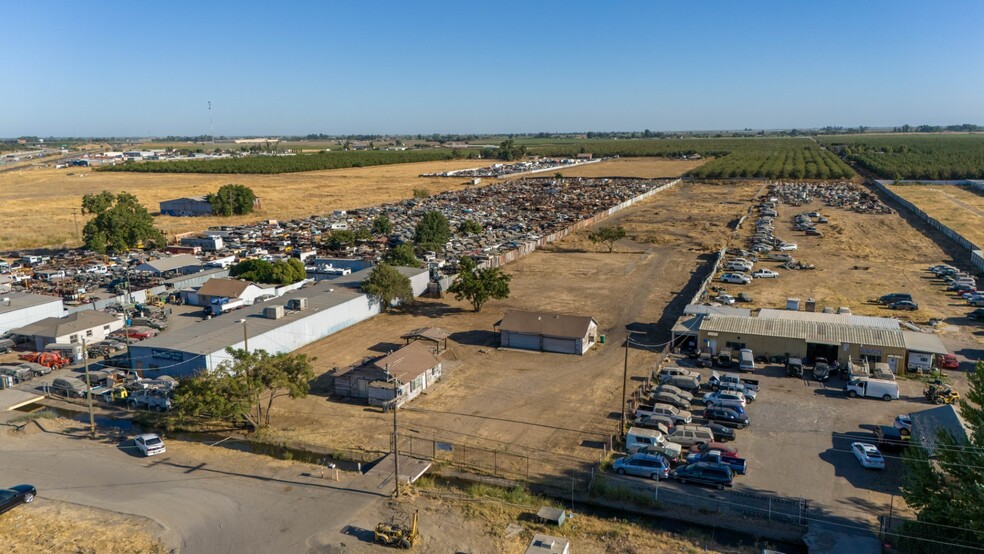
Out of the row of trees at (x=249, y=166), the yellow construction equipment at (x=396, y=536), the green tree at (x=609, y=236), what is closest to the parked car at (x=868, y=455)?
the yellow construction equipment at (x=396, y=536)

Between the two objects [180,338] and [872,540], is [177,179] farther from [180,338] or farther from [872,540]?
[872,540]

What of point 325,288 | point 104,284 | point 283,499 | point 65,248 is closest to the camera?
point 283,499

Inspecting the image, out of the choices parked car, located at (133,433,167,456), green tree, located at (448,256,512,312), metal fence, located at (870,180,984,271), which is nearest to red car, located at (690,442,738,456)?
green tree, located at (448,256,512,312)

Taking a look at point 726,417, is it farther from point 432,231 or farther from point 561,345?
point 432,231

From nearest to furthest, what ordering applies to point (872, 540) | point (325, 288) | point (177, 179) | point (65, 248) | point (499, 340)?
1. point (872, 540)
2. point (499, 340)
3. point (325, 288)
4. point (65, 248)
5. point (177, 179)

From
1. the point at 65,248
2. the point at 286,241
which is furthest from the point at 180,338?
the point at 65,248

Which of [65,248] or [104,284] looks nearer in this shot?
[104,284]

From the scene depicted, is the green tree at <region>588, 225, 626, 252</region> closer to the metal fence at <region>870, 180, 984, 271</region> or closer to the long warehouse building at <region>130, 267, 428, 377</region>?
the long warehouse building at <region>130, 267, 428, 377</region>
